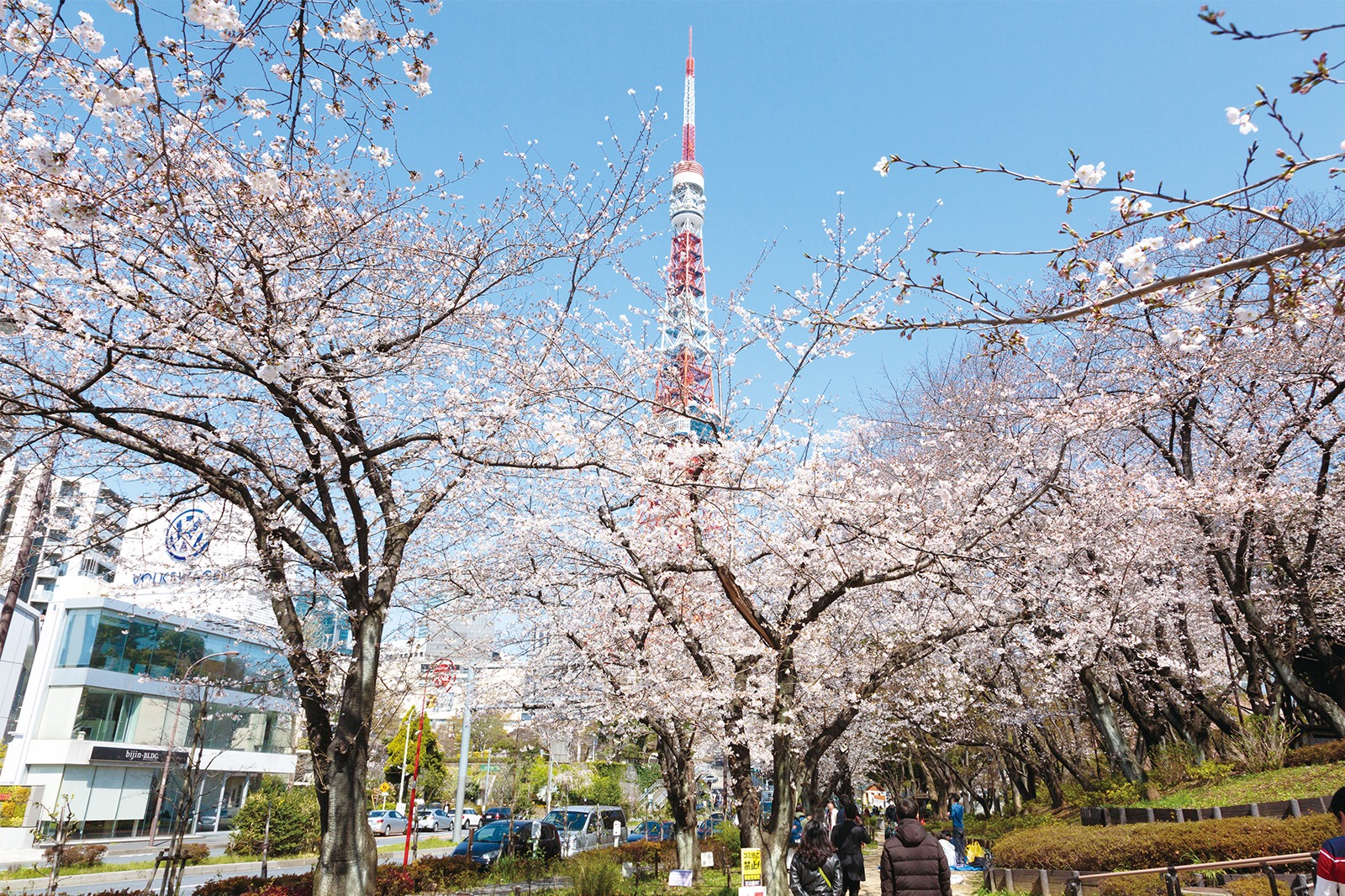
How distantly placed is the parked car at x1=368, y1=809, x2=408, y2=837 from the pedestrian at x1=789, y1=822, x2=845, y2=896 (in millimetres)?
31739

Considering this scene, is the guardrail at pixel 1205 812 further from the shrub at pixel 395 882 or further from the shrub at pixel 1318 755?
the shrub at pixel 395 882

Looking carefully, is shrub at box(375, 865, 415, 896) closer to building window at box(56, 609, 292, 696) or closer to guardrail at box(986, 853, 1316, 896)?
guardrail at box(986, 853, 1316, 896)

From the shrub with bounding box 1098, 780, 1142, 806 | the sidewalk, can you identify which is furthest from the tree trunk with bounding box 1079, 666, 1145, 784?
the sidewalk

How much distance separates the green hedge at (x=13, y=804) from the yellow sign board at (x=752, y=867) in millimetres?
26061

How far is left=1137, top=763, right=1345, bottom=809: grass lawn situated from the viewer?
9.19 m

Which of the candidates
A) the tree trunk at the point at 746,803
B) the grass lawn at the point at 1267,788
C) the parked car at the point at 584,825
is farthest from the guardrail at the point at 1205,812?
the parked car at the point at 584,825

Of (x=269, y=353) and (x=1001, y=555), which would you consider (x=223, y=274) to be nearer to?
(x=269, y=353)

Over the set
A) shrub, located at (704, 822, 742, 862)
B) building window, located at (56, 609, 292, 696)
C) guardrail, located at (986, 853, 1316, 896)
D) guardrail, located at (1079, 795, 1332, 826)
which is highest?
building window, located at (56, 609, 292, 696)

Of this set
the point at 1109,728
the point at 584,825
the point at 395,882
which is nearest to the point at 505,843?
the point at 395,882

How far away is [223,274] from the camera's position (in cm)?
590

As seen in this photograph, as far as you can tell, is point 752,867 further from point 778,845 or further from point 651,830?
point 651,830

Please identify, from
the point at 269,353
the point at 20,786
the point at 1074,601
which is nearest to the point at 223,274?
the point at 269,353

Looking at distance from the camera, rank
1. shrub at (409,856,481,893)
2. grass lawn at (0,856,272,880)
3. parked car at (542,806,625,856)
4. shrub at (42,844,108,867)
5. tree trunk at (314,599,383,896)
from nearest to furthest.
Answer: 1. tree trunk at (314,599,383,896)
2. shrub at (409,856,481,893)
3. grass lawn at (0,856,272,880)
4. shrub at (42,844,108,867)
5. parked car at (542,806,625,856)

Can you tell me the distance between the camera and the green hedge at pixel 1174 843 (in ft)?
24.4
